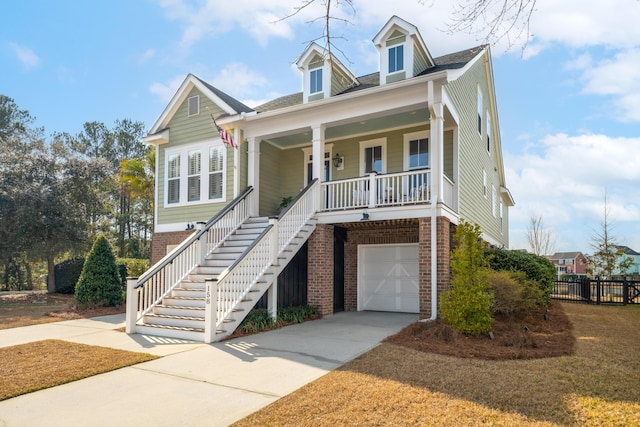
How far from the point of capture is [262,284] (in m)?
9.13

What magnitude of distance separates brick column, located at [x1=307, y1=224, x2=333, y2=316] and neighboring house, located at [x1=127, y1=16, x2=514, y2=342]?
36mm

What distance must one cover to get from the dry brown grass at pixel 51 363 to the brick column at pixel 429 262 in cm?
587

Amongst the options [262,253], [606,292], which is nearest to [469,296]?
[262,253]

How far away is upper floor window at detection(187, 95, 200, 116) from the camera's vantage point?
14031 mm

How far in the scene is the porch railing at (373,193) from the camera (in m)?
10.3

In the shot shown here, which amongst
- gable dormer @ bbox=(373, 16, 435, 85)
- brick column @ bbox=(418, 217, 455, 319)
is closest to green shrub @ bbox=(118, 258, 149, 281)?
gable dormer @ bbox=(373, 16, 435, 85)

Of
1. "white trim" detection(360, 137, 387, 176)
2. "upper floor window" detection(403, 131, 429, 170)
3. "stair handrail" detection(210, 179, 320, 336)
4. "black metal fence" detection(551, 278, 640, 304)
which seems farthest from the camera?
"black metal fence" detection(551, 278, 640, 304)

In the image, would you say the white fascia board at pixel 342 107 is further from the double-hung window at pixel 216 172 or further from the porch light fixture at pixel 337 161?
the porch light fixture at pixel 337 161

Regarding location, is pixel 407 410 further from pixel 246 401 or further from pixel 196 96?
pixel 196 96

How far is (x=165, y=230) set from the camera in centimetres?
1427

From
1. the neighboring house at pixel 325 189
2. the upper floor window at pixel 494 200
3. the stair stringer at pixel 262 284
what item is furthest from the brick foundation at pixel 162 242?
the upper floor window at pixel 494 200

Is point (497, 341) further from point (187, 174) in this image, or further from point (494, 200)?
point (494, 200)

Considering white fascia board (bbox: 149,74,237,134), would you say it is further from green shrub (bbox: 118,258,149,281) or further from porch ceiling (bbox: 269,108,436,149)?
green shrub (bbox: 118,258,149,281)

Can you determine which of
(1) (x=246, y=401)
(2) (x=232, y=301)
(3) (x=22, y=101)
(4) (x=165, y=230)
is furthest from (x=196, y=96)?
(3) (x=22, y=101)
